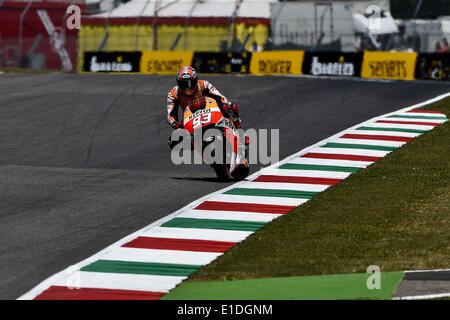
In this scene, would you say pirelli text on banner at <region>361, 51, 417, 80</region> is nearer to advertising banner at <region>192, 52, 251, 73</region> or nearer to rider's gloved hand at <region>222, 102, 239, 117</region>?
advertising banner at <region>192, 52, 251, 73</region>

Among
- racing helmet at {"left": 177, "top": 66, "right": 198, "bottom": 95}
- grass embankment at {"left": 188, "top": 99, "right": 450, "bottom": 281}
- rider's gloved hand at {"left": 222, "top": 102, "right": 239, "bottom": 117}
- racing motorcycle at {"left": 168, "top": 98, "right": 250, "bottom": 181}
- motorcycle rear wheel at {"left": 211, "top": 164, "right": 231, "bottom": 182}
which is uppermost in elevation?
racing helmet at {"left": 177, "top": 66, "right": 198, "bottom": 95}

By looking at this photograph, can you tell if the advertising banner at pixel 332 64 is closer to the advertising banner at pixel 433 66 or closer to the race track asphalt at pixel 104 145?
the advertising banner at pixel 433 66

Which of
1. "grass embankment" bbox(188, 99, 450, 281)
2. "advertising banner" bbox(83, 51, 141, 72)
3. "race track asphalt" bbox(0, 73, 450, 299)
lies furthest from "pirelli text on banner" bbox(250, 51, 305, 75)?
"grass embankment" bbox(188, 99, 450, 281)

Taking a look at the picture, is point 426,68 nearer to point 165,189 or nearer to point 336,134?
point 336,134

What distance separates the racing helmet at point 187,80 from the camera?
1514cm

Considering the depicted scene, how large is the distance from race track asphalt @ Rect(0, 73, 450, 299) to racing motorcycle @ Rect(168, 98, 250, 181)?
0.34 meters

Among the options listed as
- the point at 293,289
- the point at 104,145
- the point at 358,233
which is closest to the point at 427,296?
the point at 293,289

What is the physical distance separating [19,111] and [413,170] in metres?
12.3

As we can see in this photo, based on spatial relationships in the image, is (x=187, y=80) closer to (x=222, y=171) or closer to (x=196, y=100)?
(x=196, y=100)

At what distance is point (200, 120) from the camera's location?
14.9 m

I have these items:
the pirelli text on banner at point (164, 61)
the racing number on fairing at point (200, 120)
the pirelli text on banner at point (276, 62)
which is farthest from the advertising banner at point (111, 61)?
the racing number on fairing at point (200, 120)

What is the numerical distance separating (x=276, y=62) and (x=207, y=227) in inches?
939

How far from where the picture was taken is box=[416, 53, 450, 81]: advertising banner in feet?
106
